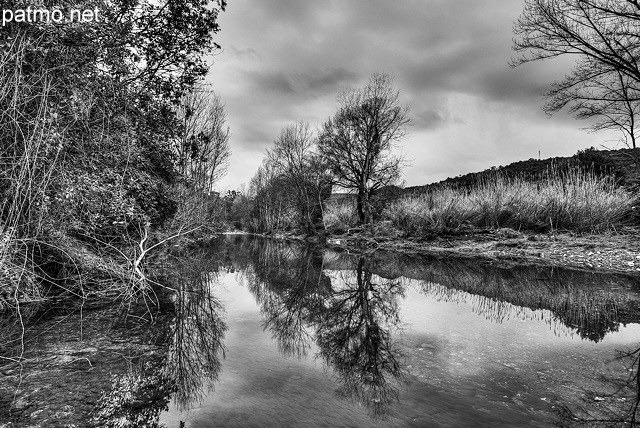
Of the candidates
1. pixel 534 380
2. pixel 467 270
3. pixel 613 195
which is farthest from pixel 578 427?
pixel 613 195

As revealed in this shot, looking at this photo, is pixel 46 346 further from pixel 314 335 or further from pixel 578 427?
pixel 578 427

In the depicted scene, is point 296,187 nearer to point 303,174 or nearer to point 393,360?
point 303,174

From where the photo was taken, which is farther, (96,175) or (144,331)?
(96,175)

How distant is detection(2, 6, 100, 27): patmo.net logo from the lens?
282cm

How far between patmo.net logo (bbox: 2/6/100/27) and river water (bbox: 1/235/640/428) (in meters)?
3.12

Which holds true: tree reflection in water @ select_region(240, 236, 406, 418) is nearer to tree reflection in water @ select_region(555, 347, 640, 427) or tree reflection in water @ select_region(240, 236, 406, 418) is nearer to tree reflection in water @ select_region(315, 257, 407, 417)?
tree reflection in water @ select_region(315, 257, 407, 417)

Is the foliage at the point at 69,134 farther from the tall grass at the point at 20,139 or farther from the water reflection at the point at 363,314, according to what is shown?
the water reflection at the point at 363,314

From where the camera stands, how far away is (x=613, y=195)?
35.2ft

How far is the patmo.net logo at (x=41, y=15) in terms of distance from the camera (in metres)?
2.82

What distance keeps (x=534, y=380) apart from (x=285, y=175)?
30128 mm

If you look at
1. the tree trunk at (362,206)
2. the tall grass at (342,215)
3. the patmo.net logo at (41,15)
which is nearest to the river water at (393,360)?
the patmo.net logo at (41,15)

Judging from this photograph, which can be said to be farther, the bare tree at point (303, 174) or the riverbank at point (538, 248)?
the bare tree at point (303, 174)

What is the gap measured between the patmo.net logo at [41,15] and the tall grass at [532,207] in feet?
42.0

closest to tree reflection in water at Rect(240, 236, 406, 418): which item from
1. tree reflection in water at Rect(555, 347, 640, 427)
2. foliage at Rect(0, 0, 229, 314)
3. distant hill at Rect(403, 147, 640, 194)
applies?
tree reflection in water at Rect(555, 347, 640, 427)
